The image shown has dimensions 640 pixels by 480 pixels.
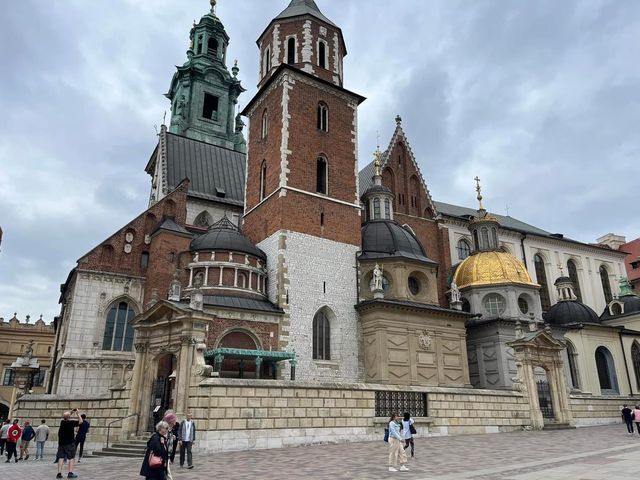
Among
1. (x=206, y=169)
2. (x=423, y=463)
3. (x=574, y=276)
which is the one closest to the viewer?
(x=423, y=463)

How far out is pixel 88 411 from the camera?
1855 centimetres

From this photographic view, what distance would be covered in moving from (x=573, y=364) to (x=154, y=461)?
1294 inches

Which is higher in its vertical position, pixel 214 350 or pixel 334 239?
pixel 334 239

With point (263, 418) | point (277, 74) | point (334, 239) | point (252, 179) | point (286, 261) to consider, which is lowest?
point (263, 418)

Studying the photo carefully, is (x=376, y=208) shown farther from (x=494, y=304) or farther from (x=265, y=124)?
(x=494, y=304)

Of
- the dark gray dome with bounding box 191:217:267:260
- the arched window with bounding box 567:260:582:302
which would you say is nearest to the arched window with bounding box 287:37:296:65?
the dark gray dome with bounding box 191:217:267:260

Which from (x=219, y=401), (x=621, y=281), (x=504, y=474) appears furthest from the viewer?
(x=621, y=281)

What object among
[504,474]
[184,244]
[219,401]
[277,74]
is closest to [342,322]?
[184,244]

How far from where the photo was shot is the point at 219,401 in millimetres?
15727

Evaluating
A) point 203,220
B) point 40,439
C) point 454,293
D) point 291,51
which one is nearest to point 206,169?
point 203,220

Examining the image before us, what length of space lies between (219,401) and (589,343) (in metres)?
28.2

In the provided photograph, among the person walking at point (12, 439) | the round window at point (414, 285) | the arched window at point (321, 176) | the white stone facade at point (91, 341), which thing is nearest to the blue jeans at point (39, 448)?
the person walking at point (12, 439)

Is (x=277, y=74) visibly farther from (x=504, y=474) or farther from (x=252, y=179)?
(x=504, y=474)

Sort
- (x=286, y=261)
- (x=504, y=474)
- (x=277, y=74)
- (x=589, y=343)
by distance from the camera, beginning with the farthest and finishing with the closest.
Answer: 1. (x=589, y=343)
2. (x=277, y=74)
3. (x=286, y=261)
4. (x=504, y=474)
